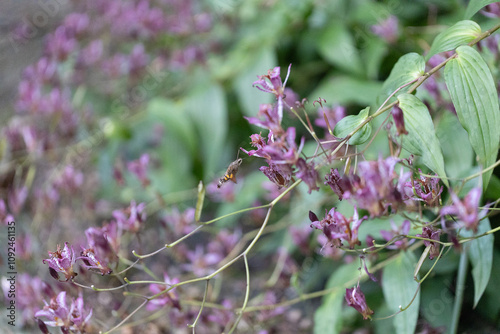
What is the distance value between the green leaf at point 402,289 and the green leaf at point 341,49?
65cm

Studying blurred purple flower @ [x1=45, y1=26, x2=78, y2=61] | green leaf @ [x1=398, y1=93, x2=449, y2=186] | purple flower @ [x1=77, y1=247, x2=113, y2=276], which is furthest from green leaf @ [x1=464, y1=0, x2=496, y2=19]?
blurred purple flower @ [x1=45, y1=26, x2=78, y2=61]

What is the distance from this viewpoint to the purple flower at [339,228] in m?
0.57

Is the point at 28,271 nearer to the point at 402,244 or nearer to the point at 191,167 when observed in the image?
the point at 191,167

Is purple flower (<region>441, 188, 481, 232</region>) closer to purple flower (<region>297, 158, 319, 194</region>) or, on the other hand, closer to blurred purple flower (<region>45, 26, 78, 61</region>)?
purple flower (<region>297, 158, 319, 194</region>)

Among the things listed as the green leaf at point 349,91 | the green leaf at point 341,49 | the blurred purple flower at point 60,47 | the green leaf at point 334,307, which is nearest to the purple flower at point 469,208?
the green leaf at point 334,307

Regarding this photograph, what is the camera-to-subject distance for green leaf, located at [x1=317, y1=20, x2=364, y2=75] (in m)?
1.30

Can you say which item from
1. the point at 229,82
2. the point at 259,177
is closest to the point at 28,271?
the point at 259,177

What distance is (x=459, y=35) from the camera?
63cm

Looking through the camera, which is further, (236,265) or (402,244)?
(236,265)

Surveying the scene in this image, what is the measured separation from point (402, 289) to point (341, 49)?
77cm

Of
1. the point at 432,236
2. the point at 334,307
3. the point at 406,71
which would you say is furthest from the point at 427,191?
the point at 334,307

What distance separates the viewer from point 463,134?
889 millimetres

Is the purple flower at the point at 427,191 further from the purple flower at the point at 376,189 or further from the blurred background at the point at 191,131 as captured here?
the blurred background at the point at 191,131

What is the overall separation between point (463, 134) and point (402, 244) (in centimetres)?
30
